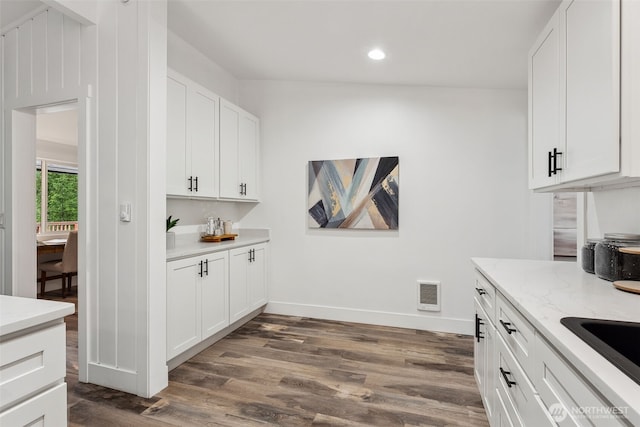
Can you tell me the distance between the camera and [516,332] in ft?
4.32

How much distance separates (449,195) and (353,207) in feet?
3.18

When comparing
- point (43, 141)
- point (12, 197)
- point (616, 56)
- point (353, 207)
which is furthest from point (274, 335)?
point (43, 141)

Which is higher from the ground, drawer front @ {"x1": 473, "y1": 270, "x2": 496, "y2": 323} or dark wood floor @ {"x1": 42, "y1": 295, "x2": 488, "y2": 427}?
drawer front @ {"x1": 473, "y1": 270, "x2": 496, "y2": 323}

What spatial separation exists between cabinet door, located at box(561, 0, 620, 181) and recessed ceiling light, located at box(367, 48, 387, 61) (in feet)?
4.60

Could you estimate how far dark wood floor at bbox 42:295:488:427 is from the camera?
1.98 meters

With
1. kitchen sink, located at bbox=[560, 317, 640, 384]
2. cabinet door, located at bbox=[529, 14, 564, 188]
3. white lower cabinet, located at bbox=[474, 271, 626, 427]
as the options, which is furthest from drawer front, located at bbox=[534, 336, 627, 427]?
cabinet door, located at bbox=[529, 14, 564, 188]

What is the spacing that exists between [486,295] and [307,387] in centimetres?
132

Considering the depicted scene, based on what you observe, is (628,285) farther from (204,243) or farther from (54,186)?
(54,186)

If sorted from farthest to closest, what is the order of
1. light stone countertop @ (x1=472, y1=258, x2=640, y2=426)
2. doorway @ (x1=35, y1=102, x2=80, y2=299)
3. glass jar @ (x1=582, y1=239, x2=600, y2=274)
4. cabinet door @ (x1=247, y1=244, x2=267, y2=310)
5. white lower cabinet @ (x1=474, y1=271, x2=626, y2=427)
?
doorway @ (x1=35, y1=102, x2=80, y2=299) < cabinet door @ (x1=247, y1=244, x2=267, y2=310) < glass jar @ (x1=582, y1=239, x2=600, y2=274) < white lower cabinet @ (x1=474, y1=271, x2=626, y2=427) < light stone countertop @ (x1=472, y1=258, x2=640, y2=426)

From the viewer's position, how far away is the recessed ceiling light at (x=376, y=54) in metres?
2.82

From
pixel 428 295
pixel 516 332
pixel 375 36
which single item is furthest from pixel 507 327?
pixel 375 36

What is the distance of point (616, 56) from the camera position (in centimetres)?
124

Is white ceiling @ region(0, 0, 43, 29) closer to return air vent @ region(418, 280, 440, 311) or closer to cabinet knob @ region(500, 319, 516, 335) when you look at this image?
cabinet knob @ region(500, 319, 516, 335)

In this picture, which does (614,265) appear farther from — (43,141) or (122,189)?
(43,141)
